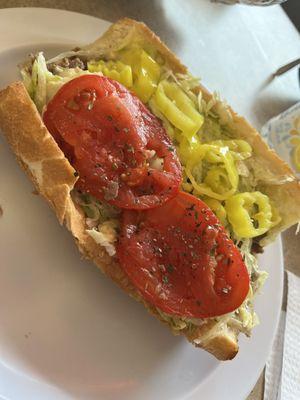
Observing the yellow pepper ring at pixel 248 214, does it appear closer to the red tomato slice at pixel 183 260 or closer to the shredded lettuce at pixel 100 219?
the red tomato slice at pixel 183 260

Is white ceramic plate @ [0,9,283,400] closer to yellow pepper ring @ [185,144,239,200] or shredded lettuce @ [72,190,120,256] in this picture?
shredded lettuce @ [72,190,120,256]

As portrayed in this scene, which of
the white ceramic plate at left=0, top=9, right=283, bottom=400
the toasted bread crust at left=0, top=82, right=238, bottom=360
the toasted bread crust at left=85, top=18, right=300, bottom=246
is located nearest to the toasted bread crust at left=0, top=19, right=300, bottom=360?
the toasted bread crust at left=0, top=82, right=238, bottom=360

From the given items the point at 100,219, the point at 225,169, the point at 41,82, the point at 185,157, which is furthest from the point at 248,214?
the point at 41,82

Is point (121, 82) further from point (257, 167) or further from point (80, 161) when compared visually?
point (257, 167)

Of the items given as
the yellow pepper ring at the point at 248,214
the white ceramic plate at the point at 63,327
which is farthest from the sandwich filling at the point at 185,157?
the white ceramic plate at the point at 63,327

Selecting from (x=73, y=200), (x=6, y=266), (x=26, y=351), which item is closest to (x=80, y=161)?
(x=73, y=200)

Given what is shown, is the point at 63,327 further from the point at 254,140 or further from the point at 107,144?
the point at 254,140
